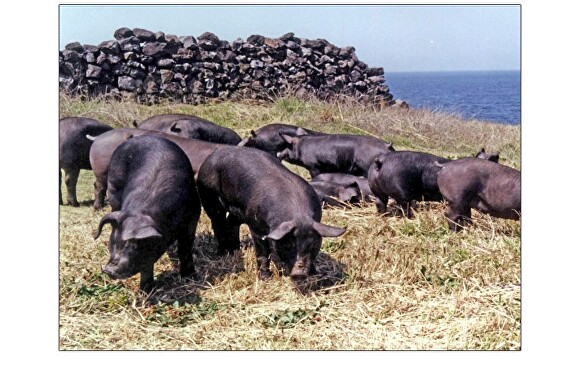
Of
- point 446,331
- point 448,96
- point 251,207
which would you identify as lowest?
point 446,331

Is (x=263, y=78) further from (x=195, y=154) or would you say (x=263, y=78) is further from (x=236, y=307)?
(x=236, y=307)

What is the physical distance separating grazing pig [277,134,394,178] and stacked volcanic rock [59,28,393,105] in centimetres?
760

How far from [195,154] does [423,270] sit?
9.88ft

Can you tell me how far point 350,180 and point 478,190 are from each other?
2.62 meters

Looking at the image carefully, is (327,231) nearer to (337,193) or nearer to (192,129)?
(337,193)

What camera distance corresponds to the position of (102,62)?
19609 millimetres

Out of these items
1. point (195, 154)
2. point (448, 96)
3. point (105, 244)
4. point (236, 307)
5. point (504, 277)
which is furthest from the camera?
point (448, 96)

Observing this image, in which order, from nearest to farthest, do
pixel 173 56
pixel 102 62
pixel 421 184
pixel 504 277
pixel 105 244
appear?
pixel 504 277
pixel 105 244
pixel 421 184
pixel 102 62
pixel 173 56

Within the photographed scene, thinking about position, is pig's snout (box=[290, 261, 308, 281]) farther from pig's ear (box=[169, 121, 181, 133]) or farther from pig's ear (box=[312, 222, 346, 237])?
pig's ear (box=[169, 121, 181, 133])

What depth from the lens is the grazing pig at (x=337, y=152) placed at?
39.0 ft

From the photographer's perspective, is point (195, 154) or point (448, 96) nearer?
point (195, 154)

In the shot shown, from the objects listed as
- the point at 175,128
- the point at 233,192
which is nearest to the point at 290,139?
the point at 175,128

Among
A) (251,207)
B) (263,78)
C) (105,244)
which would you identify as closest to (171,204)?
(251,207)

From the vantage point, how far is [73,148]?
10.7 metres
